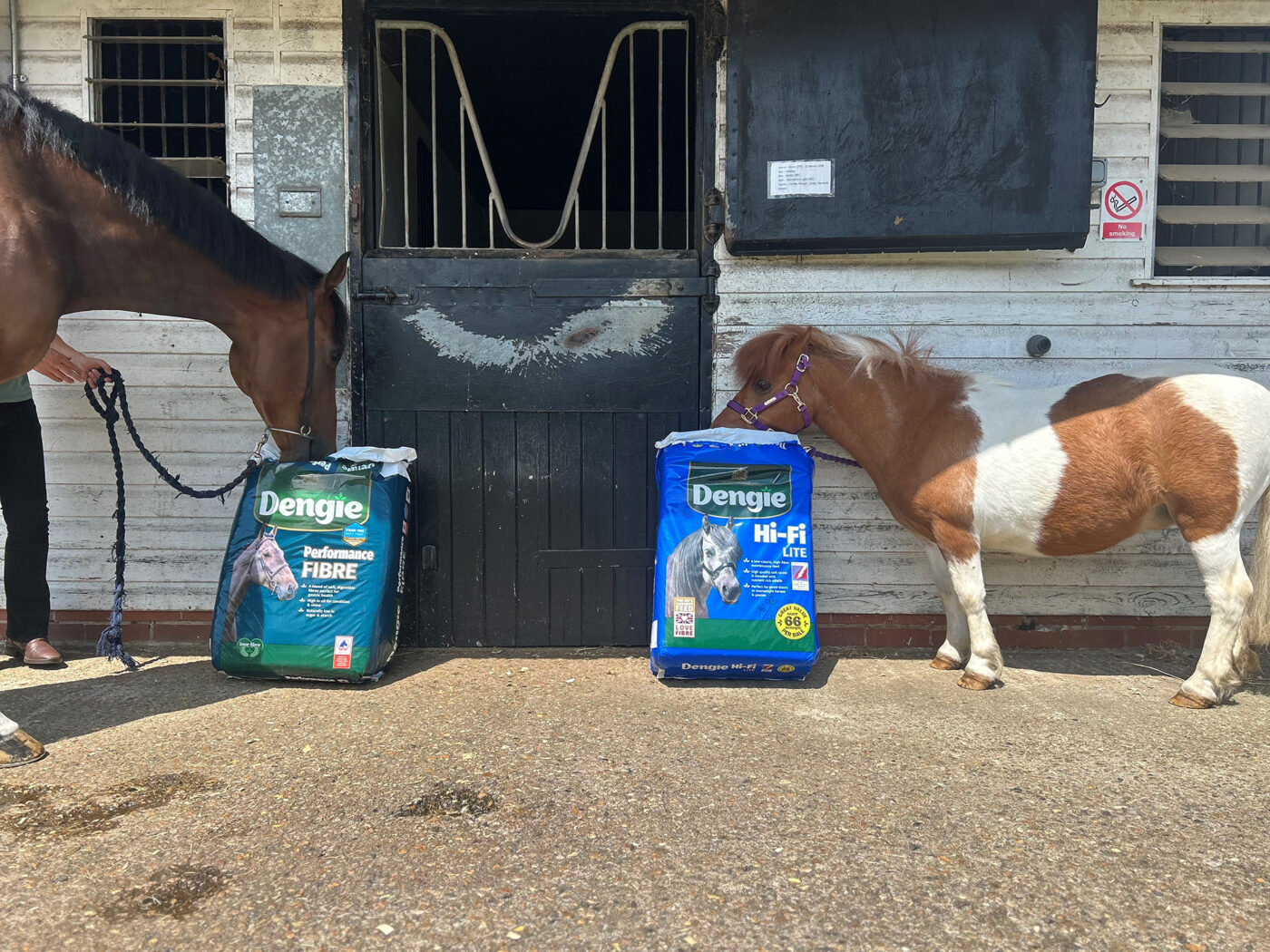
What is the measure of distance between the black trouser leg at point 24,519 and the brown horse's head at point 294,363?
0.89 m

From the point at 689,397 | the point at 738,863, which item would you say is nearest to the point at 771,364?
the point at 689,397

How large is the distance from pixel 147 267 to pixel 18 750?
1580mm

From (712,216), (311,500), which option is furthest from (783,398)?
(311,500)

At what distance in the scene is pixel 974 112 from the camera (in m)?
3.45

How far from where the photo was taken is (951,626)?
347 cm

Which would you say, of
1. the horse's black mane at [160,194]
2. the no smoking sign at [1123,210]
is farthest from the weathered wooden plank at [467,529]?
the no smoking sign at [1123,210]

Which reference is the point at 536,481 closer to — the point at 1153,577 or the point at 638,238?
the point at 1153,577

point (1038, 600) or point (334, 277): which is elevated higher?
point (334, 277)

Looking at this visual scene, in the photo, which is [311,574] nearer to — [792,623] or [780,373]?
[792,623]

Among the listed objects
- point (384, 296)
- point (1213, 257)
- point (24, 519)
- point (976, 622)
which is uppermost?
point (1213, 257)

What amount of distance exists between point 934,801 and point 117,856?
2.02 meters

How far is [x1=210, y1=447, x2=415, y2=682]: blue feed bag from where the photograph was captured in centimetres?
309

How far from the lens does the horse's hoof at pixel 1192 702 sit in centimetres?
296

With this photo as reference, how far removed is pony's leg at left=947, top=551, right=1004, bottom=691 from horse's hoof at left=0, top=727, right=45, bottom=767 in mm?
3113
